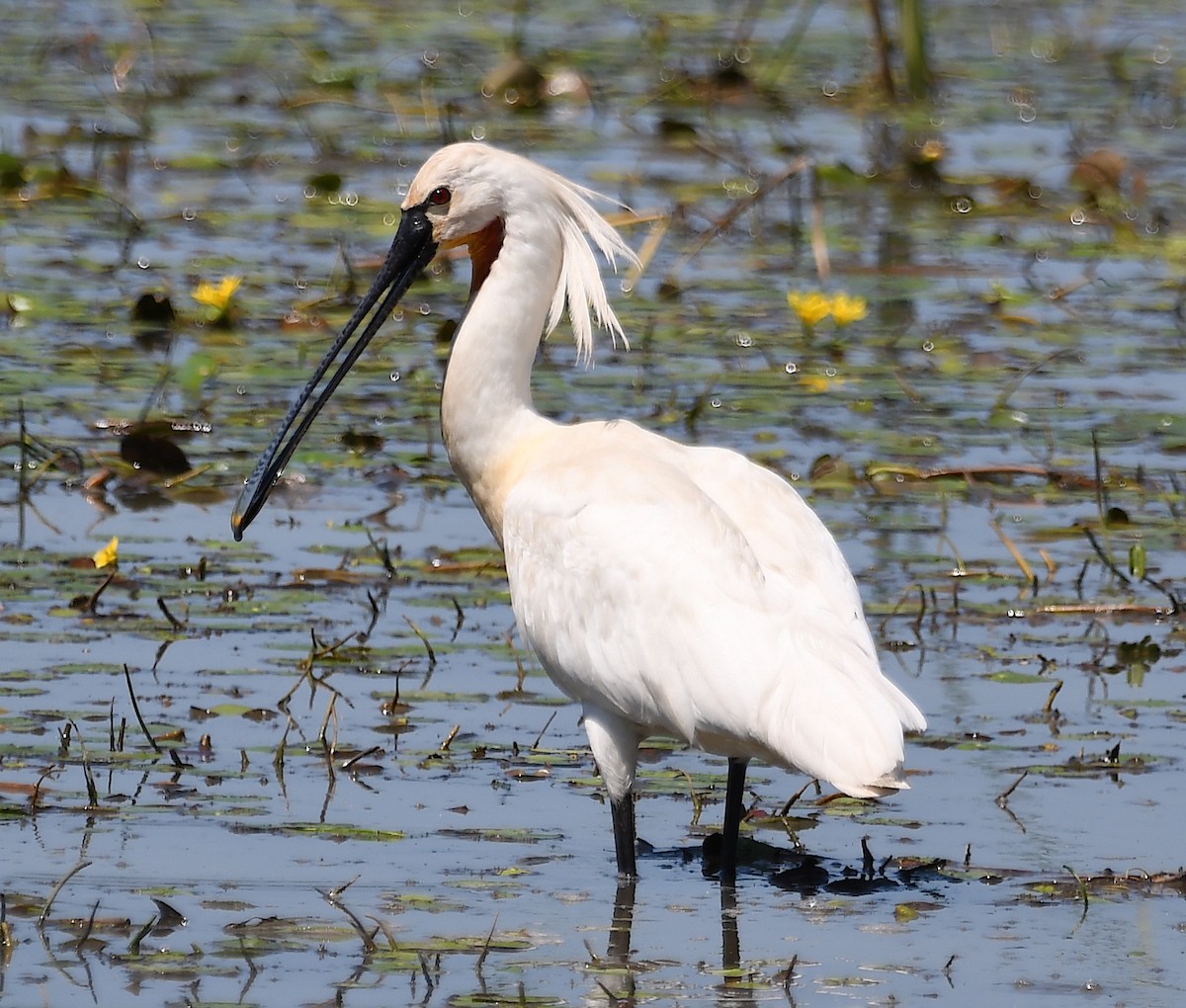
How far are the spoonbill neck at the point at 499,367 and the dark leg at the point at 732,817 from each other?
902mm

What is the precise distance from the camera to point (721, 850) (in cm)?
538

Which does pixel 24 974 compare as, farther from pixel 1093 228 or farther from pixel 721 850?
pixel 1093 228

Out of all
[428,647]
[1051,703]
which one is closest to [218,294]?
[428,647]

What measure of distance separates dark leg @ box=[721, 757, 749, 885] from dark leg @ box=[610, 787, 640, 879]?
0.62 ft

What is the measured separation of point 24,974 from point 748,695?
145cm

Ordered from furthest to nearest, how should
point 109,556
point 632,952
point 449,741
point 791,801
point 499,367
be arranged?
point 109,556, point 499,367, point 449,741, point 791,801, point 632,952

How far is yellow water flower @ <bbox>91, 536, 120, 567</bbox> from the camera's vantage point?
675 centimetres

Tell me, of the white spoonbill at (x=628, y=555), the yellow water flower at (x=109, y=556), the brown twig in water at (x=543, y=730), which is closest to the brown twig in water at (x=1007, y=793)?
the white spoonbill at (x=628, y=555)

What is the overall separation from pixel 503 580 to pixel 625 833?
2.03 m

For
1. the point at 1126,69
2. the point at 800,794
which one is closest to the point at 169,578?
the point at 800,794

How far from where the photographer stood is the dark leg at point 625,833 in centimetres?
524

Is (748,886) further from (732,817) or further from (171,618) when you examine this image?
(171,618)

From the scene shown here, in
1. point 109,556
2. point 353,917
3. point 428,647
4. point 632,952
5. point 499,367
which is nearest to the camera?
point 353,917

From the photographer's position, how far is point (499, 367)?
5.95 m
